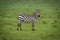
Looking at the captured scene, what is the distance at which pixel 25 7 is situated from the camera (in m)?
4.38

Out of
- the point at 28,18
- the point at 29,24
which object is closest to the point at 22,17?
the point at 28,18

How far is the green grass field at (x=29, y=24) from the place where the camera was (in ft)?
13.7

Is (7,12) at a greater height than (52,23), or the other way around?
(7,12)

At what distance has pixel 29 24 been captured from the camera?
14.0 feet

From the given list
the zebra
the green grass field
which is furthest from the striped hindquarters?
the green grass field

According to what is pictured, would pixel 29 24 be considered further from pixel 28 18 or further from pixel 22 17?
pixel 22 17

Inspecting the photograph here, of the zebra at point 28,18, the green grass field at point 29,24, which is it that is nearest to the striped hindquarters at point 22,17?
the zebra at point 28,18

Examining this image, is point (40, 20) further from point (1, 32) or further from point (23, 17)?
point (1, 32)

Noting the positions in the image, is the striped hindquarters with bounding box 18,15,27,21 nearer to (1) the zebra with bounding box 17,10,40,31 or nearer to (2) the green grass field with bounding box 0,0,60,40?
(1) the zebra with bounding box 17,10,40,31

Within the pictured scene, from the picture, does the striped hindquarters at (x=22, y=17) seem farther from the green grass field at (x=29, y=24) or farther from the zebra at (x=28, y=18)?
the green grass field at (x=29, y=24)

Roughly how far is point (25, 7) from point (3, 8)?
1.93 ft

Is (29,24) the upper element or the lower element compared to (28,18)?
lower

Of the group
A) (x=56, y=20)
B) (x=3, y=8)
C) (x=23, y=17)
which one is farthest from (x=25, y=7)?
(x=56, y=20)

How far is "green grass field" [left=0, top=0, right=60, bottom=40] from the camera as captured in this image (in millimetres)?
4188
